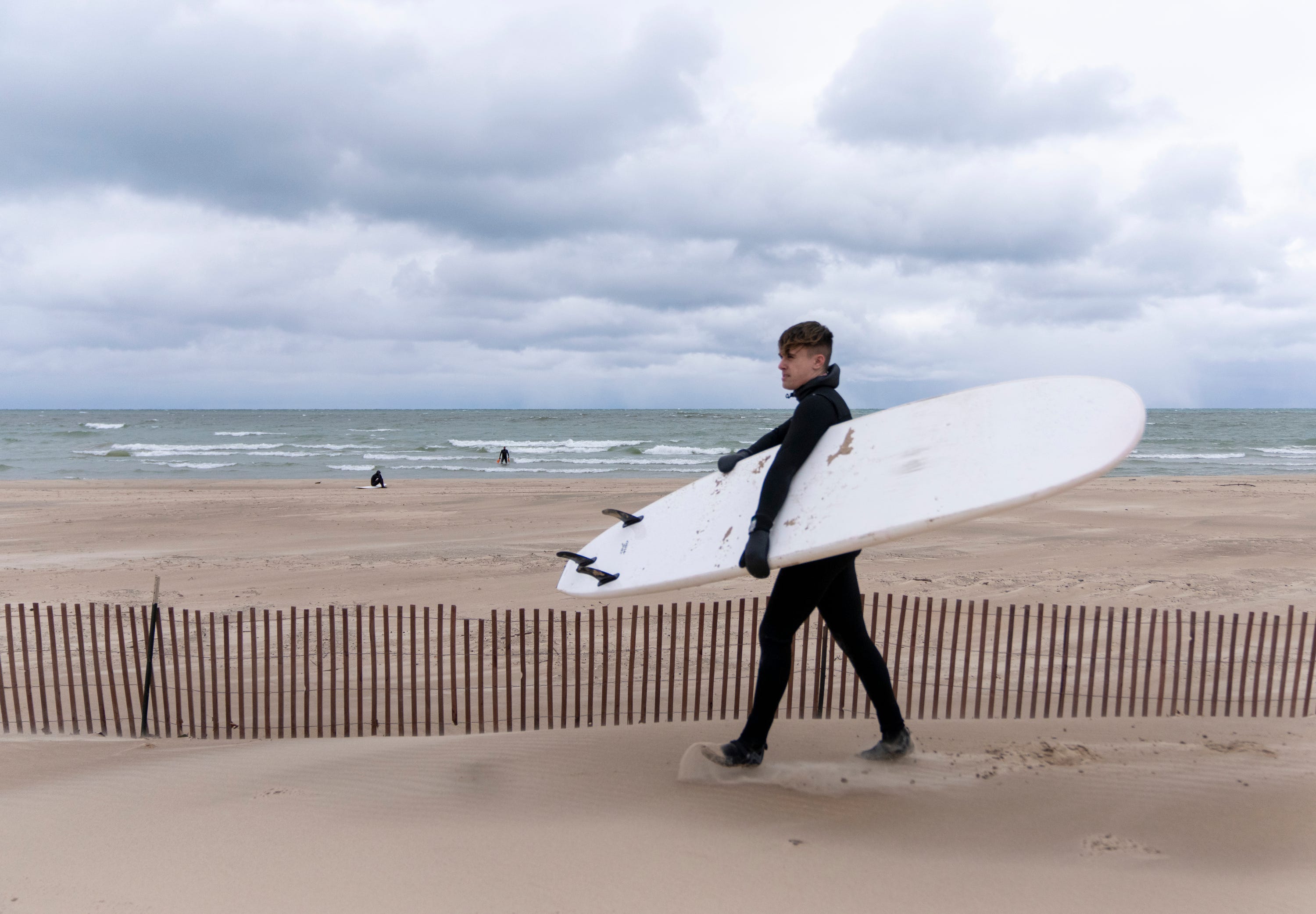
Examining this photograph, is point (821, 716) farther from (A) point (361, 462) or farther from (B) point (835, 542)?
(A) point (361, 462)

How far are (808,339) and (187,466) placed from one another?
117 feet

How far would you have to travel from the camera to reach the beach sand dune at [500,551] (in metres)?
8.62

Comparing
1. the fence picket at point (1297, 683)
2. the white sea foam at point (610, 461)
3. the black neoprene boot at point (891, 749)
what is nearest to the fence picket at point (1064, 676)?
the fence picket at point (1297, 683)

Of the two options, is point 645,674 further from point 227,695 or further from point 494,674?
point 227,695

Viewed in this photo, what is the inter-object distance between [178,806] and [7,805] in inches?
Result: 32.4

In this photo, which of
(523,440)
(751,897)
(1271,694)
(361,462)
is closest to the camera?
(751,897)

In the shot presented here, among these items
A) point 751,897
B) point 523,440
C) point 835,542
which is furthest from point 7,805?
point 523,440

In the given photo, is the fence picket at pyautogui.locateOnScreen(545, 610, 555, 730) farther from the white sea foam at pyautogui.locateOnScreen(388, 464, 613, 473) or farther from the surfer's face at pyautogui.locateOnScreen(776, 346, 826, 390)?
the white sea foam at pyautogui.locateOnScreen(388, 464, 613, 473)

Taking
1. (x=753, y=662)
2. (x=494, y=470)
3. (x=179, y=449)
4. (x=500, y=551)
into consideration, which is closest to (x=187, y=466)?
(x=179, y=449)

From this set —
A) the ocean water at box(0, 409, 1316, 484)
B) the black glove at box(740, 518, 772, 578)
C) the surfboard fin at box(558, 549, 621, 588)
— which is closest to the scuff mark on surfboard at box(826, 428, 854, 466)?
the black glove at box(740, 518, 772, 578)

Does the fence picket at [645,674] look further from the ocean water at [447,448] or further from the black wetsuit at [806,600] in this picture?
the ocean water at [447,448]

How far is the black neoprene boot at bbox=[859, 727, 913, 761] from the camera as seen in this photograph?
12.4ft

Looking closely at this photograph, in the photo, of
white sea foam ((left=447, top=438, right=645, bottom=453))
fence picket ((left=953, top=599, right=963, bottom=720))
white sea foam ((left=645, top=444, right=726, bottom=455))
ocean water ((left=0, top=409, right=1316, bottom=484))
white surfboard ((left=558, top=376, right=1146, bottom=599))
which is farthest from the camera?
white sea foam ((left=447, top=438, right=645, bottom=453))

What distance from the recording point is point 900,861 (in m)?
2.95
